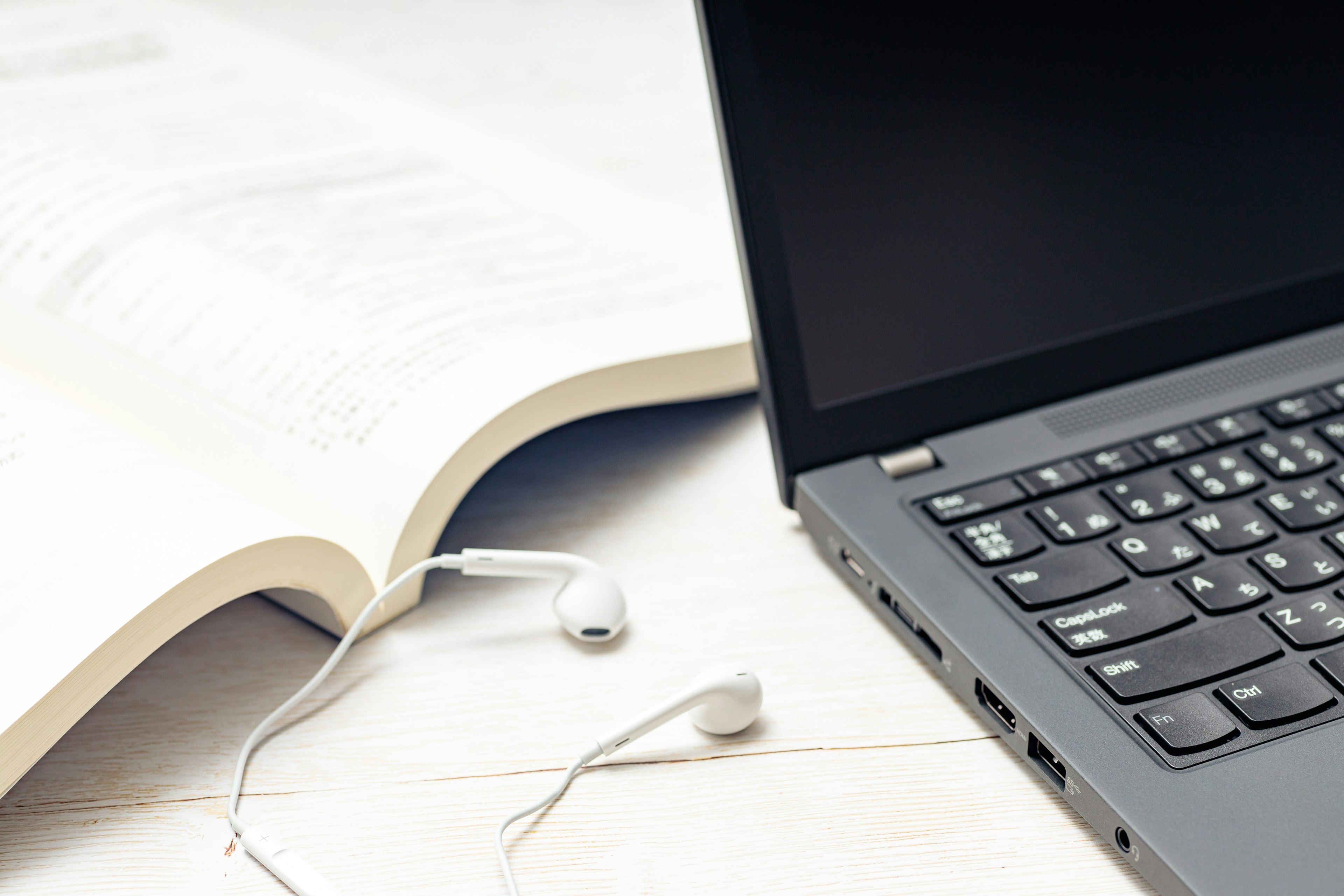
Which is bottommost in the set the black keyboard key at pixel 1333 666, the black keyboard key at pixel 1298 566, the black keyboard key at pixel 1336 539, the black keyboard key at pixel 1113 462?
the black keyboard key at pixel 1333 666

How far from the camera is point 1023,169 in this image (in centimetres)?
46

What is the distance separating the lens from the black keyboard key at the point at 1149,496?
43cm

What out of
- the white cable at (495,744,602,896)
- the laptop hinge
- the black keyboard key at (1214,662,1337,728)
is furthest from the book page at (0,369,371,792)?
the black keyboard key at (1214,662,1337,728)

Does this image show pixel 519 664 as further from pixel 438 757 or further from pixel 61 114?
pixel 61 114

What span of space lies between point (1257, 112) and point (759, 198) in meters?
0.26

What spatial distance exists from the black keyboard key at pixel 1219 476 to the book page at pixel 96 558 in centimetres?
35

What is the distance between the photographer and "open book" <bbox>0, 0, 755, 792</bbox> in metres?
0.39

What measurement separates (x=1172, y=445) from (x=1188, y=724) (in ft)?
0.53

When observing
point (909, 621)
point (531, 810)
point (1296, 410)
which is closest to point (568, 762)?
point (531, 810)

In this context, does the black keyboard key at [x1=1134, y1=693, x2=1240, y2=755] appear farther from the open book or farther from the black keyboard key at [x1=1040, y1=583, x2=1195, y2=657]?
the open book

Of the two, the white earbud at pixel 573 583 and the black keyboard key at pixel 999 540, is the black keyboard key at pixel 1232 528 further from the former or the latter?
the white earbud at pixel 573 583

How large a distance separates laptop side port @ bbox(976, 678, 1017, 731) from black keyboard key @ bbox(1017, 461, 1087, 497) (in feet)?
0.32

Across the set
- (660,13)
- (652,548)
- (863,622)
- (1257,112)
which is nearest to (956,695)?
(863,622)

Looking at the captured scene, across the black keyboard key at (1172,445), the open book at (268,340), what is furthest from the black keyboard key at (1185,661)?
the open book at (268,340)
